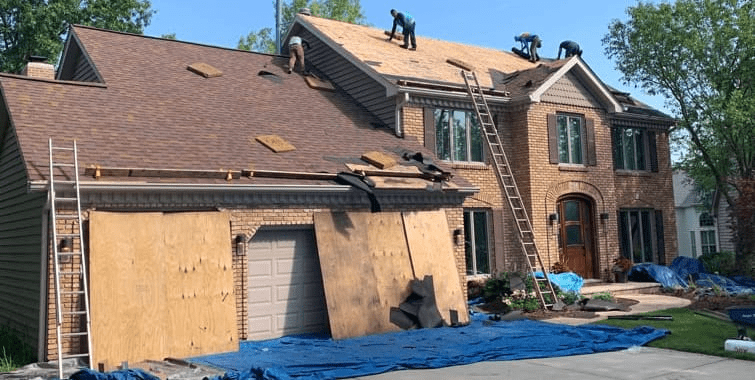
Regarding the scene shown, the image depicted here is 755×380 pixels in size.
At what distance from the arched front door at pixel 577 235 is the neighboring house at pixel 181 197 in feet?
18.0

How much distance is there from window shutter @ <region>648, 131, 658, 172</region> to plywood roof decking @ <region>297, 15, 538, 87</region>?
15.5ft

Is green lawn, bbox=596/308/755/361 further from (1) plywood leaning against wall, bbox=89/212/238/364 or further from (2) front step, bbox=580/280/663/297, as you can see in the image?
(1) plywood leaning against wall, bbox=89/212/238/364

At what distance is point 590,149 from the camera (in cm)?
1955

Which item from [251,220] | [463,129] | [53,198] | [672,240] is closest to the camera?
[53,198]

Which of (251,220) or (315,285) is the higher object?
(251,220)

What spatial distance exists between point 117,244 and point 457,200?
7355mm

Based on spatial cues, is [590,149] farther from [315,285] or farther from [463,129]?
[315,285]

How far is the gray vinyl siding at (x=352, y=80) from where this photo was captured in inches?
680

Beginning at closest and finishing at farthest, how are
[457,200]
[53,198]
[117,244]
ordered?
[53,198] → [117,244] → [457,200]

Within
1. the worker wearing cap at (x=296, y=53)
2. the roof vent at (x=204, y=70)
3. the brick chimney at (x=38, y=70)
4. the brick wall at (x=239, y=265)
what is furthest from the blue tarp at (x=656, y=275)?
the brick chimney at (x=38, y=70)

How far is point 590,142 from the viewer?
64.2ft

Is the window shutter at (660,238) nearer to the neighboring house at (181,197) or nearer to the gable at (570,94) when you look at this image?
the gable at (570,94)

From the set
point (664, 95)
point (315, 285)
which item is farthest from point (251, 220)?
point (664, 95)

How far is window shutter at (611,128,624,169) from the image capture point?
69.4 feet
